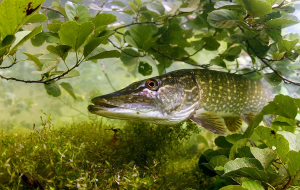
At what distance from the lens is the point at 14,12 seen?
760 mm

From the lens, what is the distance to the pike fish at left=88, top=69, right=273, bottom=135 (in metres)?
1.44

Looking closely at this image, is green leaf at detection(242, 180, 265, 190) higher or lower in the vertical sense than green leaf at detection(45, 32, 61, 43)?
lower

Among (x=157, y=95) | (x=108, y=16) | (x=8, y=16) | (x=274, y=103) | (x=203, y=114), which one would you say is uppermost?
(x=8, y=16)

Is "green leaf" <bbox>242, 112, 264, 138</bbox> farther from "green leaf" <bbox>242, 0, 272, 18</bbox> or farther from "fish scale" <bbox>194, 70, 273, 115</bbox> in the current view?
"green leaf" <bbox>242, 0, 272, 18</bbox>

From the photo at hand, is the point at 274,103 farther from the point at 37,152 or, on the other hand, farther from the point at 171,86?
the point at 37,152

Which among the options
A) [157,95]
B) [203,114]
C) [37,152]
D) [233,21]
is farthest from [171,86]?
[37,152]

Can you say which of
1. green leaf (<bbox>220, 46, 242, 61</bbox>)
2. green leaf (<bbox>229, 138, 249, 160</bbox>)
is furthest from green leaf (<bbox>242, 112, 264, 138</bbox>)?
green leaf (<bbox>220, 46, 242, 61</bbox>)

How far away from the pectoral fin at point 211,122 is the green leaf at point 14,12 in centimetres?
136

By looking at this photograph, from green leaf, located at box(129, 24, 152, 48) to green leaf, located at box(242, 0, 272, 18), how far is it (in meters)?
0.71

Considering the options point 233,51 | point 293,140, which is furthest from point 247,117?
point 293,140

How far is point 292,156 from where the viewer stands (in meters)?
0.79

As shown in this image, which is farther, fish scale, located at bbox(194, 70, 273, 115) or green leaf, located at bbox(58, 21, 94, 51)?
fish scale, located at bbox(194, 70, 273, 115)

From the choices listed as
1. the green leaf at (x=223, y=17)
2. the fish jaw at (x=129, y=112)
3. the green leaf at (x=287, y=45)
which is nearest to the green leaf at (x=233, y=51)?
the green leaf at (x=287, y=45)

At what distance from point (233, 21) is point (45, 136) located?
1.62 metres
